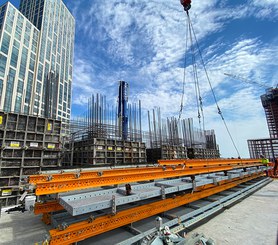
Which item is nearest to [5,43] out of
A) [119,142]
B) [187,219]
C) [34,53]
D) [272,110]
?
[34,53]

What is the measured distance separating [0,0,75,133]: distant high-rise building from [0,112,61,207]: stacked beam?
2051 cm

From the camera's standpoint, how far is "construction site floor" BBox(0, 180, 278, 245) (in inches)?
138

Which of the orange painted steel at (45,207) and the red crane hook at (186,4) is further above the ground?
the red crane hook at (186,4)

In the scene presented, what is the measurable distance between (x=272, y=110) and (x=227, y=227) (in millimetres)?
45259

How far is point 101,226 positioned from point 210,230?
2.97 meters

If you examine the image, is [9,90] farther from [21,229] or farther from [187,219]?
[187,219]

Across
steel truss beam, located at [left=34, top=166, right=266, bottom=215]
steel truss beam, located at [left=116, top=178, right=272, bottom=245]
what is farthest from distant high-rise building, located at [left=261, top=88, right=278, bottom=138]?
steel truss beam, located at [left=34, top=166, right=266, bottom=215]

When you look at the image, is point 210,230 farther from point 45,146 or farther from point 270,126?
point 270,126

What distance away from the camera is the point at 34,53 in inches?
1797

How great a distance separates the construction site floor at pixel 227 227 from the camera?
3516 millimetres

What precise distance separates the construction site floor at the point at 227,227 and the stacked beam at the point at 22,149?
1.60 meters

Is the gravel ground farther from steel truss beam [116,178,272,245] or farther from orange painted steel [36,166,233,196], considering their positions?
orange painted steel [36,166,233,196]

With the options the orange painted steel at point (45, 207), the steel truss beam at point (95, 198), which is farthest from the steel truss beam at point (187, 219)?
the orange painted steel at point (45, 207)

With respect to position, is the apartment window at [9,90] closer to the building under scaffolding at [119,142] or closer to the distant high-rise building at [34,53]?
the distant high-rise building at [34,53]
